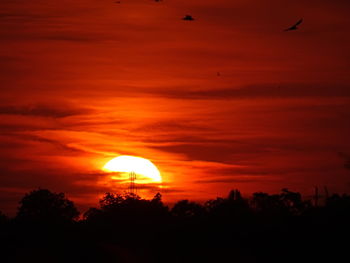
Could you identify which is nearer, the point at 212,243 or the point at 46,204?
the point at 212,243

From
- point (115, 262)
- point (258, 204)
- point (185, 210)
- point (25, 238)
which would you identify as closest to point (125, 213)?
point (258, 204)

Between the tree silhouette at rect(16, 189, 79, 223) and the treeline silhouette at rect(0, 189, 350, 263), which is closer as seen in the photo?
the treeline silhouette at rect(0, 189, 350, 263)

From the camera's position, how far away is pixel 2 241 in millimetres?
49219

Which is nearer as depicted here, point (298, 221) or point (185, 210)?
point (298, 221)

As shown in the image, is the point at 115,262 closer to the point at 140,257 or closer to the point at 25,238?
the point at 140,257

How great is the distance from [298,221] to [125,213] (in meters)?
78.6

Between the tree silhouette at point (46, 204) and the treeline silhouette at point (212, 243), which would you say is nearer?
the treeline silhouette at point (212, 243)

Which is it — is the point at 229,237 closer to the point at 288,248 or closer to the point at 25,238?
the point at 288,248

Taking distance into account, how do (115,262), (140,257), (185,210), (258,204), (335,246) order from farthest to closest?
(185,210)
(258,204)
(140,257)
(115,262)
(335,246)

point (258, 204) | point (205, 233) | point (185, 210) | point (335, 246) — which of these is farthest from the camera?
point (185, 210)

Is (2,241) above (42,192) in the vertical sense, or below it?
below

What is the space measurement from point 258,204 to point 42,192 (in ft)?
172

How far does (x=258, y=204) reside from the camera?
143125mm

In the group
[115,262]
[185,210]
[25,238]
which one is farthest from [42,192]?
[115,262]
